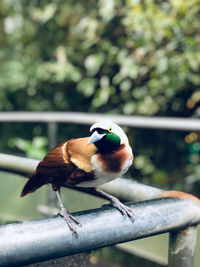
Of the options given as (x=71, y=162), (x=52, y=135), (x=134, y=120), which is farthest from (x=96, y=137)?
(x=52, y=135)

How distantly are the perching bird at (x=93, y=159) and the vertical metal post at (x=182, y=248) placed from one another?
0.51 ft

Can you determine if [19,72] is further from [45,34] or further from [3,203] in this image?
[3,203]

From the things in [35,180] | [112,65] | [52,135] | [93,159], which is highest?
[93,159]

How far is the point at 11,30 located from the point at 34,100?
0.84m

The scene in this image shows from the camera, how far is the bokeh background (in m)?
3.20

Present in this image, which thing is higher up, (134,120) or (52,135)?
(134,120)

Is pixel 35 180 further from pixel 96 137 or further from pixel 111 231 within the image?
pixel 111 231

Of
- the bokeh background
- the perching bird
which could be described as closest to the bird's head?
the perching bird

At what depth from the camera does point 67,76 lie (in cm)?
388

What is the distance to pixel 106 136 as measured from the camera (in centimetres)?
91

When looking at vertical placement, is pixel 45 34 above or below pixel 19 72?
above

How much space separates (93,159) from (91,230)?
32 cm

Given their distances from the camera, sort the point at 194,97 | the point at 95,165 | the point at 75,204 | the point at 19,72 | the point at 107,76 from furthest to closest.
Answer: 1. the point at 19,72
2. the point at 107,76
3. the point at 194,97
4. the point at 75,204
5. the point at 95,165

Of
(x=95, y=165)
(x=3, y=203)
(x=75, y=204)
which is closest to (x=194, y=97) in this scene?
(x=3, y=203)
